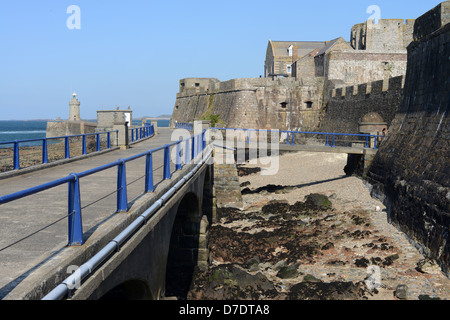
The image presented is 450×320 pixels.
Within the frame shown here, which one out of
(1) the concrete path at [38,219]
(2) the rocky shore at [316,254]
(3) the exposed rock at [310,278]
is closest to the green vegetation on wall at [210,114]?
(2) the rocky shore at [316,254]

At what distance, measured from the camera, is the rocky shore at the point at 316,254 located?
11.0m

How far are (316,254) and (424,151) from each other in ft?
15.6

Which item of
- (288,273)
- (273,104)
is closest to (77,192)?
(288,273)

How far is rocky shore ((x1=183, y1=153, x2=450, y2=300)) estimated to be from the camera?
1100 centimetres

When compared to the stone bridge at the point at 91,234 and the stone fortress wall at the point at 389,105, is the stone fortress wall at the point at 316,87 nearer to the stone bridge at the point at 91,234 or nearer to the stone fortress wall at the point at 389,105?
the stone fortress wall at the point at 389,105

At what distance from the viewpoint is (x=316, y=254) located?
45.3ft

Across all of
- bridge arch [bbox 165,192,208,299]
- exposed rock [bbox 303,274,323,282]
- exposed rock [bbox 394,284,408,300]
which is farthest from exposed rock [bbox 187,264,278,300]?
exposed rock [bbox 394,284,408,300]

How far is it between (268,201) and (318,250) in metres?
7.66

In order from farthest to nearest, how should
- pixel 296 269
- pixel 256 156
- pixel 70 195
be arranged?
1. pixel 256 156
2. pixel 296 269
3. pixel 70 195

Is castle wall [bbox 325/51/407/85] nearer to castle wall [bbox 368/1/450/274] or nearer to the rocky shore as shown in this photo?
the rocky shore

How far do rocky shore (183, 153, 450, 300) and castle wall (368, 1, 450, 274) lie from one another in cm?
61

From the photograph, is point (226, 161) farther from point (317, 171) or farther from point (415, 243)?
point (415, 243)
